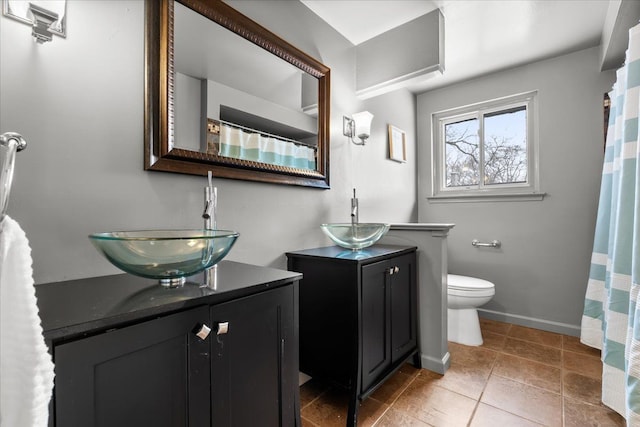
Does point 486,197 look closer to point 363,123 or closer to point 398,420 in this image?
point 363,123

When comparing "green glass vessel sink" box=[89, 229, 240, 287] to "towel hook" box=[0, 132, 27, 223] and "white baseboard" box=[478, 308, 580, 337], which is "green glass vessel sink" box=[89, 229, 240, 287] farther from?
"white baseboard" box=[478, 308, 580, 337]

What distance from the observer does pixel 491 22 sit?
2.04 metres

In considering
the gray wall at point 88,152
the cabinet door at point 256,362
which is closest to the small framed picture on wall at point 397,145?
the gray wall at point 88,152

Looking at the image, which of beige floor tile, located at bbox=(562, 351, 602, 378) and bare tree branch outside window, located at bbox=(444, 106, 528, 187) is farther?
bare tree branch outside window, located at bbox=(444, 106, 528, 187)

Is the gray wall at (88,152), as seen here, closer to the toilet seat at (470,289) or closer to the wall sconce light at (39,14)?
the wall sconce light at (39,14)

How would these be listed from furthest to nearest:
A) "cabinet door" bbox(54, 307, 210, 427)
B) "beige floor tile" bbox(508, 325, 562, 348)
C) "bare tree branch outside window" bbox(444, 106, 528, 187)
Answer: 1. "bare tree branch outside window" bbox(444, 106, 528, 187)
2. "beige floor tile" bbox(508, 325, 562, 348)
3. "cabinet door" bbox(54, 307, 210, 427)

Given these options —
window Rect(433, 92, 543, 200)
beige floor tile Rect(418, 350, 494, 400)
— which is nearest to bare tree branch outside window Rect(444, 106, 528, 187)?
window Rect(433, 92, 543, 200)

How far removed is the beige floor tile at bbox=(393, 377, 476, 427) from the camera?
1.45 meters

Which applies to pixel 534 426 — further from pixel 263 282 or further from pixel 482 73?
pixel 482 73

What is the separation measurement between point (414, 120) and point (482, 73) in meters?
0.72

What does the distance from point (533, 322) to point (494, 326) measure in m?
0.32

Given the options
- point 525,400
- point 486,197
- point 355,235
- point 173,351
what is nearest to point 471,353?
point 525,400

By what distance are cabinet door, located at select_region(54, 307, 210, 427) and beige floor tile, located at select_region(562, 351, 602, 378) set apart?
2282mm

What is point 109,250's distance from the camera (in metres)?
0.72
